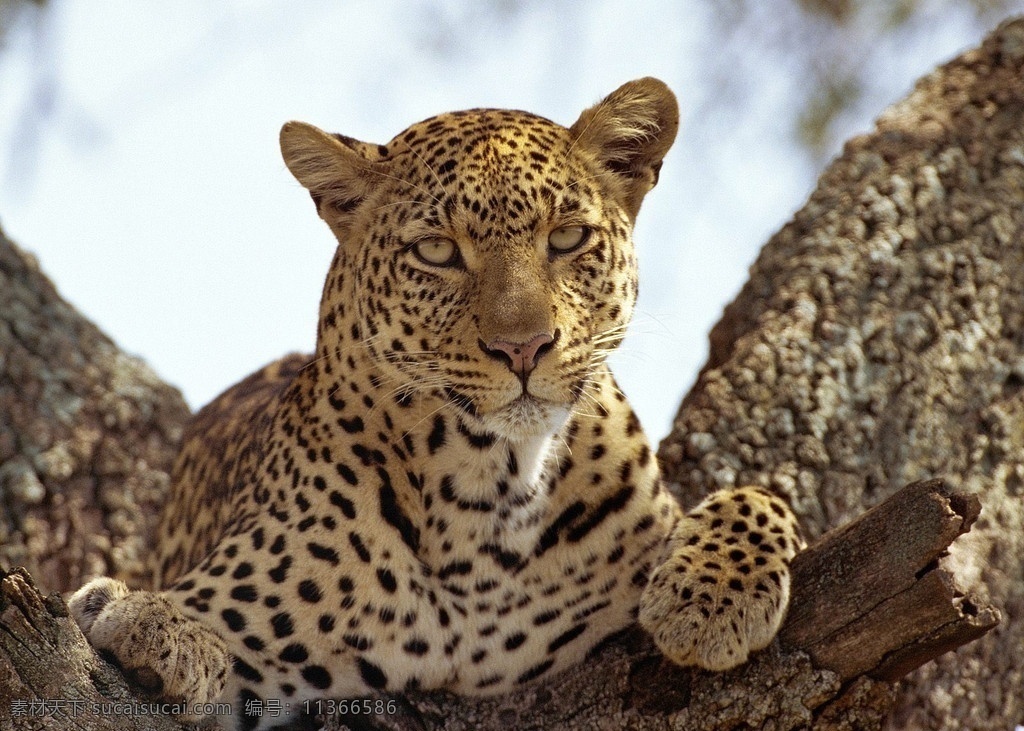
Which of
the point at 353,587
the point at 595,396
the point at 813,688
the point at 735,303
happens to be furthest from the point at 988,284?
the point at 353,587

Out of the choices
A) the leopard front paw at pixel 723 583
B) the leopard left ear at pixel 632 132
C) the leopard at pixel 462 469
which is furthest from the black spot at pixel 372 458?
the leopard left ear at pixel 632 132

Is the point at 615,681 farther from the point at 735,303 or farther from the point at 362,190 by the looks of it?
the point at 735,303

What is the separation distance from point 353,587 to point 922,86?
4.23 m

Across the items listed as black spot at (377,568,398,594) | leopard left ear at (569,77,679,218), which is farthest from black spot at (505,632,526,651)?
leopard left ear at (569,77,679,218)

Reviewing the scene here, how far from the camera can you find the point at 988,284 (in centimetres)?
631

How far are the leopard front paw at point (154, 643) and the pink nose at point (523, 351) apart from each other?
1.38 m

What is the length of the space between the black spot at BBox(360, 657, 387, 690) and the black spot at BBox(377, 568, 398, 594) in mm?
261

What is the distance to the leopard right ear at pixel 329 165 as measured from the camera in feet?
17.2

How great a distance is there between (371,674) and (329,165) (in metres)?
1.92

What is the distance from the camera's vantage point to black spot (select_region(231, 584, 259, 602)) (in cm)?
496

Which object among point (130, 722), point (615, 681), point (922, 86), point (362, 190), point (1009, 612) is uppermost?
point (922, 86)

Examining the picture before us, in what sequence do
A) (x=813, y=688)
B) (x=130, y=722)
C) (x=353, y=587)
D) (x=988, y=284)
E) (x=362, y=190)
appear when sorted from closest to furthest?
(x=130, y=722), (x=813, y=688), (x=353, y=587), (x=362, y=190), (x=988, y=284)

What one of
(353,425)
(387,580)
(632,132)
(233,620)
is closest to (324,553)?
(387,580)

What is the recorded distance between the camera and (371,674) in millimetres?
4910
